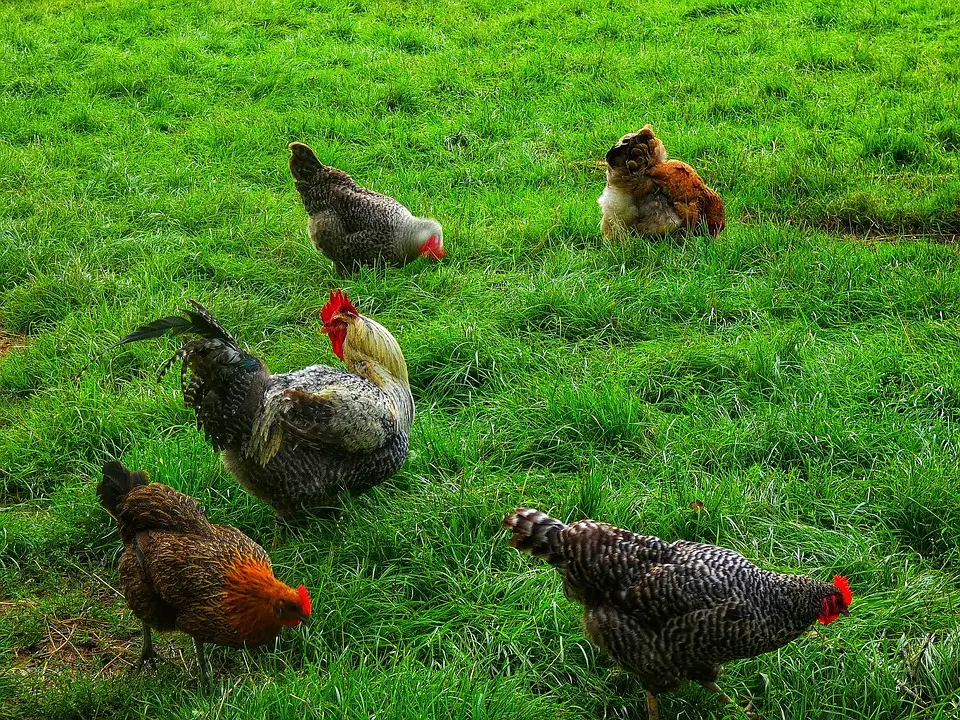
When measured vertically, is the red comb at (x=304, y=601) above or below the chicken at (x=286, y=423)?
below

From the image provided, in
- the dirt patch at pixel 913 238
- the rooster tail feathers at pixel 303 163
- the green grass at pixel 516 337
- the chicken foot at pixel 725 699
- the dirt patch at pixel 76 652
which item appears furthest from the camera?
the rooster tail feathers at pixel 303 163

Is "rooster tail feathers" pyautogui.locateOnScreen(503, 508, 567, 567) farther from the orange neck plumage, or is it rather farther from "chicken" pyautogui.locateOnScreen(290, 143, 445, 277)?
"chicken" pyautogui.locateOnScreen(290, 143, 445, 277)

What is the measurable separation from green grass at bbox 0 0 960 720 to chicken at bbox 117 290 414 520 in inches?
7.9

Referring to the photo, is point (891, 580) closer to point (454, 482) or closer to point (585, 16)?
point (454, 482)

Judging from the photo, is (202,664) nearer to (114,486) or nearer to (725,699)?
(114,486)

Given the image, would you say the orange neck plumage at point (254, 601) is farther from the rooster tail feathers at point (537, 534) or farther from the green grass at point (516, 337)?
the rooster tail feathers at point (537, 534)

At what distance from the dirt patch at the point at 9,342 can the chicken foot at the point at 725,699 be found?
4.49m

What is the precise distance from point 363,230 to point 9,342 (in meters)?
2.36

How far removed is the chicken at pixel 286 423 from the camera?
Answer: 3.78 m

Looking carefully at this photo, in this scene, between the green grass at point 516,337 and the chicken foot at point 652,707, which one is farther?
the green grass at point 516,337

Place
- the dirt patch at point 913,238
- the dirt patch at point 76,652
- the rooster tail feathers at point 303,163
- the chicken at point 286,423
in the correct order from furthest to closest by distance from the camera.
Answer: the rooster tail feathers at point 303,163 → the dirt patch at point 913,238 → the chicken at point 286,423 → the dirt patch at point 76,652

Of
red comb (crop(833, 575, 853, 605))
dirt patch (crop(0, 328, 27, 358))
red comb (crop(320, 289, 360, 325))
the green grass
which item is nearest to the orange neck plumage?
the green grass

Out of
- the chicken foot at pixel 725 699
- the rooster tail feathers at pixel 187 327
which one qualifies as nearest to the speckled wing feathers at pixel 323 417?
the rooster tail feathers at pixel 187 327

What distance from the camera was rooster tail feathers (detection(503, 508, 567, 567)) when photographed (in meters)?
3.13
